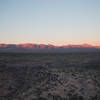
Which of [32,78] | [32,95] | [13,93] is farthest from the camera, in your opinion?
[32,78]

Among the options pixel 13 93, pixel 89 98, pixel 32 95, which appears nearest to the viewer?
pixel 89 98

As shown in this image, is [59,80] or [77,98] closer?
[77,98]

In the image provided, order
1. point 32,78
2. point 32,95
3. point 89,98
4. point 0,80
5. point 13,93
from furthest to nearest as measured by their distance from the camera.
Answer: point 32,78
point 0,80
point 13,93
point 32,95
point 89,98

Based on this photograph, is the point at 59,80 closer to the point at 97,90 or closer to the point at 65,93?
the point at 65,93

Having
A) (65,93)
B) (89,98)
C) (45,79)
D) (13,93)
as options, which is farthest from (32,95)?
(89,98)

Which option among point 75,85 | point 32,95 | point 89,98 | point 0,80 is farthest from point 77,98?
point 0,80

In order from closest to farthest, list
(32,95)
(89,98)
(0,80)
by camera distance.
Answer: (89,98) < (32,95) < (0,80)

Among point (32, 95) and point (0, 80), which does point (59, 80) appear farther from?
point (0, 80)

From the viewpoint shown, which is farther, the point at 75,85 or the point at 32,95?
the point at 75,85
